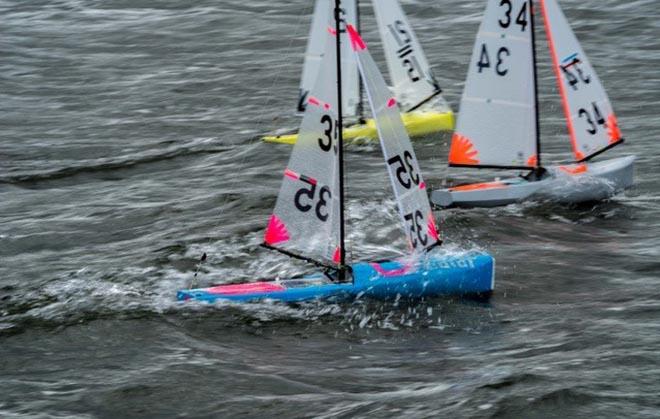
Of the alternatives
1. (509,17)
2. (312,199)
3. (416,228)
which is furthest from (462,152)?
(312,199)

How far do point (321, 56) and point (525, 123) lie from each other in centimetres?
696

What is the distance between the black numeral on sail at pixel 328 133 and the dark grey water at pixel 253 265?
2.40 metres

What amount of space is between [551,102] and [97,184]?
38.3ft

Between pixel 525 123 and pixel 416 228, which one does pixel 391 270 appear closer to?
pixel 416 228

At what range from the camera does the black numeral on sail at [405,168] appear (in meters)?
17.9

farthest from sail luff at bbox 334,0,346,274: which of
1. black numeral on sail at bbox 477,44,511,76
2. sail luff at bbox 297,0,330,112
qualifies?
sail luff at bbox 297,0,330,112

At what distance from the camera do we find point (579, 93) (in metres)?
23.0

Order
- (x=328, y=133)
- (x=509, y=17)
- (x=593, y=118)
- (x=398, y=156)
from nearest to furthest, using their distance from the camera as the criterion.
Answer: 1. (x=328, y=133)
2. (x=398, y=156)
3. (x=509, y=17)
4. (x=593, y=118)

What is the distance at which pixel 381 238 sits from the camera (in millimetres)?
22016

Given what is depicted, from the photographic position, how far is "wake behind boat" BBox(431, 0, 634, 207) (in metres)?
22.4

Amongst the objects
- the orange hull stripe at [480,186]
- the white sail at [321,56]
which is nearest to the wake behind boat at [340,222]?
the orange hull stripe at [480,186]

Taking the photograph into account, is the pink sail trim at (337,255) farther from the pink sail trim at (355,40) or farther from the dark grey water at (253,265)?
the pink sail trim at (355,40)

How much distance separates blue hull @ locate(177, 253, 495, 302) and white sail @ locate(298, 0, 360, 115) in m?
9.52

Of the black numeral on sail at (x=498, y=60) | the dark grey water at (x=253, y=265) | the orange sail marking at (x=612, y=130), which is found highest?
the black numeral on sail at (x=498, y=60)
